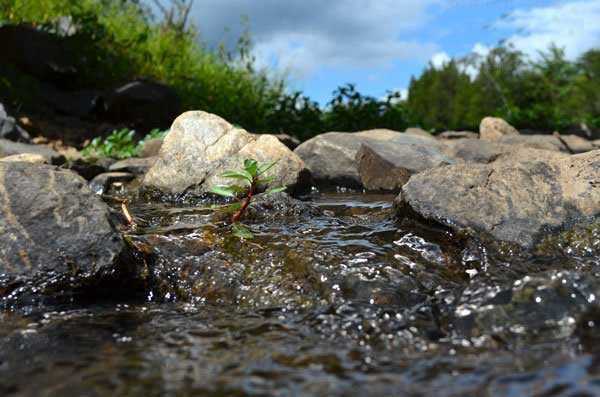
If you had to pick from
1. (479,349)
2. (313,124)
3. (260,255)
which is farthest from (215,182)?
(313,124)

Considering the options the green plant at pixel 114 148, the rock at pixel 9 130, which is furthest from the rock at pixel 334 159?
the rock at pixel 9 130

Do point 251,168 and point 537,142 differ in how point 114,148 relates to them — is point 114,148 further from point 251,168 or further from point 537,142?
point 537,142

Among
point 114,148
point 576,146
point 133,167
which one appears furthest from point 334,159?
point 576,146

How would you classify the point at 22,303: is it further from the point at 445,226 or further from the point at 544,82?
the point at 544,82

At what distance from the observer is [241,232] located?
3.97 metres

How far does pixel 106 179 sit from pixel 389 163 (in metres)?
2.98

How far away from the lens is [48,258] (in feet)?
10.5

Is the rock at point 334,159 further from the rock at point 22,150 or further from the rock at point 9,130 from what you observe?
the rock at point 9,130

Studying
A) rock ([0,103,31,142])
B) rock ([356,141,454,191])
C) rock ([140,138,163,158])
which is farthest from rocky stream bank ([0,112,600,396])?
rock ([0,103,31,142])

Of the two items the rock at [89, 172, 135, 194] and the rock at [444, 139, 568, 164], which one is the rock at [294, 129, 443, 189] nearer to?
the rock at [444, 139, 568, 164]

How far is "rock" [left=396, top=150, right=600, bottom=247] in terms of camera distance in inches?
151

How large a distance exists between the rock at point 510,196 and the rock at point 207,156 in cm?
236

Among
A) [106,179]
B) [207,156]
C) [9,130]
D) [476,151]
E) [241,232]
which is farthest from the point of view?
[9,130]

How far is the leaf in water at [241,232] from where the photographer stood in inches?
154
